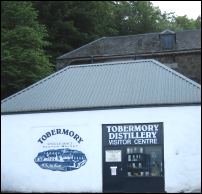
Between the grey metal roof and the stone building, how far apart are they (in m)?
14.0

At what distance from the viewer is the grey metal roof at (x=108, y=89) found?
2484cm

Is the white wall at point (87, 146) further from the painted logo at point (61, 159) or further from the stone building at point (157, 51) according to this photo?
the stone building at point (157, 51)

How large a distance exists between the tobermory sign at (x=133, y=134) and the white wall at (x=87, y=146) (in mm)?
249

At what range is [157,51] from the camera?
139 ft

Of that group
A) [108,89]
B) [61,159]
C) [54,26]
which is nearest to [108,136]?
[61,159]

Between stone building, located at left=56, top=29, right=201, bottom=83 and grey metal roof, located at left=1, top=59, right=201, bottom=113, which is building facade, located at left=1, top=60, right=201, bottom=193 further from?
stone building, located at left=56, top=29, right=201, bottom=83

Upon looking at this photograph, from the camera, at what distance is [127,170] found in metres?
24.3

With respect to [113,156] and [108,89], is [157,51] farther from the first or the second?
[113,156]

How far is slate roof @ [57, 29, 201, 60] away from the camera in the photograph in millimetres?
42688

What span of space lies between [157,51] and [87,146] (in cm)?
1937

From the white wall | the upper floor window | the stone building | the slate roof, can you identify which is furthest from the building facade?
the upper floor window

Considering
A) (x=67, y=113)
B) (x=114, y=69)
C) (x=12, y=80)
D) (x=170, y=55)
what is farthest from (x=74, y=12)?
(x=67, y=113)

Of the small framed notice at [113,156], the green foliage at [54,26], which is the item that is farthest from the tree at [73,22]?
the small framed notice at [113,156]

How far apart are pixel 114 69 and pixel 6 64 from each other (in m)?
7.86
